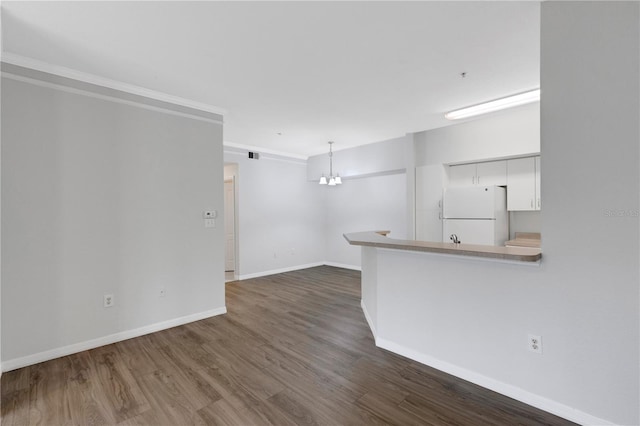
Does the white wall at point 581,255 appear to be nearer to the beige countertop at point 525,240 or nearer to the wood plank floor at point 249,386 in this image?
the wood plank floor at point 249,386

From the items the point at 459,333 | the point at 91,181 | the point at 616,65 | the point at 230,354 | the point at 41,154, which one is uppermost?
the point at 616,65

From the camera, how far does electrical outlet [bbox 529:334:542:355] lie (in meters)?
1.89

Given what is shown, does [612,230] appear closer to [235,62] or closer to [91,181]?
[235,62]

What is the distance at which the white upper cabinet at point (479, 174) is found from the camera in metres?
4.24

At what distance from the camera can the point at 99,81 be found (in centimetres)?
286

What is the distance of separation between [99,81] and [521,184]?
5323 millimetres

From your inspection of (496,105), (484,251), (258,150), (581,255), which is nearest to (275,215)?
(258,150)

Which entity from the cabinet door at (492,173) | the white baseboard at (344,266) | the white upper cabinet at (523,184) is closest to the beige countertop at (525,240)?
the white upper cabinet at (523,184)

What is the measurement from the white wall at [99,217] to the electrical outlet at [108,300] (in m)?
0.04

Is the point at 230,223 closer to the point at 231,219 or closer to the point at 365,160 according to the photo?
the point at 231,219

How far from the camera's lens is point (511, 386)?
2008 mm

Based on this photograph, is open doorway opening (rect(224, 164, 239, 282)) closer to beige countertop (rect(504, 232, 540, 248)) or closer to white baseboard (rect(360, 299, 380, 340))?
white baseboard (rect(360, 299, 380, 340))

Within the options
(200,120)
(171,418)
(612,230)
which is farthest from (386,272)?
(200,120)

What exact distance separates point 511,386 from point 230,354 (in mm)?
2315
